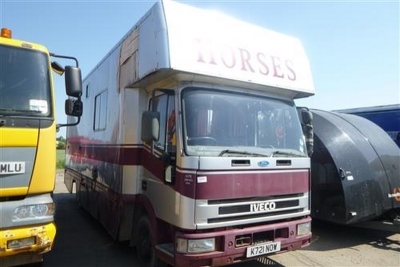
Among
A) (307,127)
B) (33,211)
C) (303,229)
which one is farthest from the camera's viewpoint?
(307,127)

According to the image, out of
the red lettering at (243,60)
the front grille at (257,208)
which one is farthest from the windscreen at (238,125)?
the front grille at (257,208)

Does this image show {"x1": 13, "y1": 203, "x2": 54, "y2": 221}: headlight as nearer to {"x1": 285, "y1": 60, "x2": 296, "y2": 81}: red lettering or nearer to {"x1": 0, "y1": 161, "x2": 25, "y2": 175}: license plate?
{"x1": 0, "y1": 161, "x2": 25, "y2": 175}: license plate

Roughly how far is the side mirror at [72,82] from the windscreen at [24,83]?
1.03 feet

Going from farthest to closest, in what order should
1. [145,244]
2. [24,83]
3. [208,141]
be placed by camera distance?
[145,244] → [208,141] → [24,83]

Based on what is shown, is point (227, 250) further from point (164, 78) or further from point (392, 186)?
point (392, 186)

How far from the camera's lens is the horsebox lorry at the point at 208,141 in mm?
4066


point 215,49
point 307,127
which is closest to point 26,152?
point 215,49

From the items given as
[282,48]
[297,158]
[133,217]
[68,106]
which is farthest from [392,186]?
[68,106]

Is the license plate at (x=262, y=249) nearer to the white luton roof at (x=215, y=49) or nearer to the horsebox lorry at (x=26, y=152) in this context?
the white luton roof at (x=215, y=49)

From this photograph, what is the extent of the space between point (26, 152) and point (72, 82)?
3.82 ft

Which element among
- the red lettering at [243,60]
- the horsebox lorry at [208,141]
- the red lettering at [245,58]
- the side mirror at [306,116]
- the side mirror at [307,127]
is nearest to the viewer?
the horsebox lorry at [208,141]

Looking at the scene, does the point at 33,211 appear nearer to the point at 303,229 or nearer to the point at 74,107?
the point at 74,107

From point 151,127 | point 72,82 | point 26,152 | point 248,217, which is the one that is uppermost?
point 72,82

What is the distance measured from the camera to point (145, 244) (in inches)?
198
